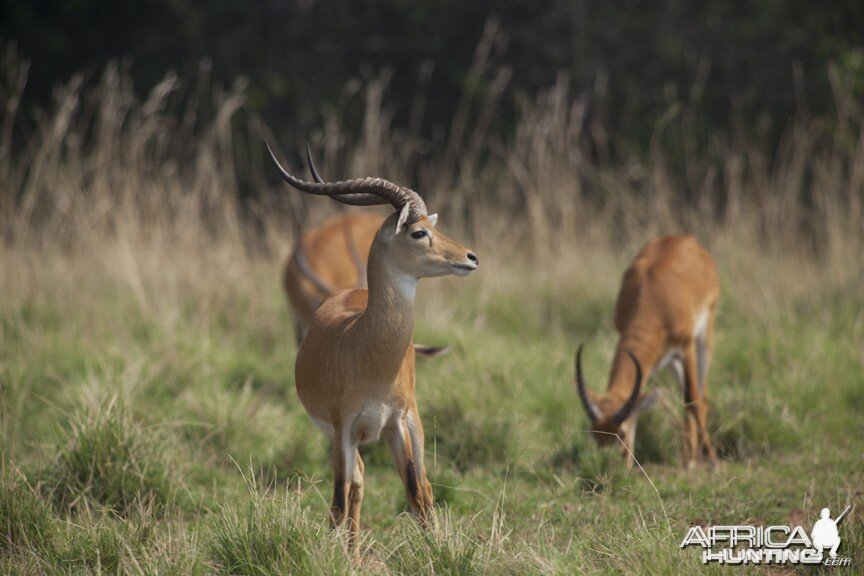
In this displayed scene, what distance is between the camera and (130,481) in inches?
186

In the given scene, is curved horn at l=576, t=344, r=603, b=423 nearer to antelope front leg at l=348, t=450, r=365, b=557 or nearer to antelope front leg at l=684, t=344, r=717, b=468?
antelope front leg at l=684, t=344, r=717, b=468

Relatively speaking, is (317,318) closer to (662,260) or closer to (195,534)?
(195,534)

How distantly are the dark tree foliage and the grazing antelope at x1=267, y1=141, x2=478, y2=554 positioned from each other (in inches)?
356

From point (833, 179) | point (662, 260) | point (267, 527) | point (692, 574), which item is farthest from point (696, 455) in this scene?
point (833, 179)

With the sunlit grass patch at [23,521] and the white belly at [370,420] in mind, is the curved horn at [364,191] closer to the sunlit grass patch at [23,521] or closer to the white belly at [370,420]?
the white belly at [370,420]

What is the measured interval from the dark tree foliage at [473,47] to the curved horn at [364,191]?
898 centimetres

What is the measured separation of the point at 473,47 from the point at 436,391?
832 centimetres

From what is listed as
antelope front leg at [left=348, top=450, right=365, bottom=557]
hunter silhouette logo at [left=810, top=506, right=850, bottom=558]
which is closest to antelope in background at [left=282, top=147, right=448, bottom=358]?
antelope front leg at [left=348, top=450, right=365, bottom=557]

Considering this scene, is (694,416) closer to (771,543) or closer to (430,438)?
(430,438)

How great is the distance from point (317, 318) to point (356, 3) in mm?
9944

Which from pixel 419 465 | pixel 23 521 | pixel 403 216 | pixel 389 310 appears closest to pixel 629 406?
pixel 419 465

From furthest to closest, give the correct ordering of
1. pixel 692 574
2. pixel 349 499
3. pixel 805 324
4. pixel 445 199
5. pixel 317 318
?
pixel 445 199, pixel 805 324, pixel 317 318, pixel 349 499, pixel 692 574

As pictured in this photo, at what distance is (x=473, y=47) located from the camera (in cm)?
1349

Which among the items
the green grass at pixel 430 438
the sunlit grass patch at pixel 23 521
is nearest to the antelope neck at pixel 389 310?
the green grass at pixel 430 438
